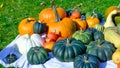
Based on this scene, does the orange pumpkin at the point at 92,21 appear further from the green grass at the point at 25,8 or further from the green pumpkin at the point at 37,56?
the green grass at the point at 25,8

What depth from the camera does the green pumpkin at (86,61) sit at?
4.93 metres

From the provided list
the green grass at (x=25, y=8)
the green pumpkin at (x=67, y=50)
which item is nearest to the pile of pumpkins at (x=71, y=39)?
the green pumpkin at (x=67, y=50)

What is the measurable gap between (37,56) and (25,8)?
3.74 meters

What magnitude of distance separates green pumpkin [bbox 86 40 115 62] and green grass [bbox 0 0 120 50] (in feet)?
8.85

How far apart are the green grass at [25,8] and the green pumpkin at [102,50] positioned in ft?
8.85

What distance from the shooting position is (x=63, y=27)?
604 centimetres

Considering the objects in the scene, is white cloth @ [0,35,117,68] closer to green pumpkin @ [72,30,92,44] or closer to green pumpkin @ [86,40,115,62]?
green pumpkin @ [86,40,115,62]

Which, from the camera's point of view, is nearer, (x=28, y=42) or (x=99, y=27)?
(x=28, y=42)

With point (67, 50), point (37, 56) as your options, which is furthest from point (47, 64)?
point (67, 50)

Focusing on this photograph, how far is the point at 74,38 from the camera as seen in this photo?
575 cm

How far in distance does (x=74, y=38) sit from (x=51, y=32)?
47 centimetres

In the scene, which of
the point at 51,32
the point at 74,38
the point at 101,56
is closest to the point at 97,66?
the point at 101,56

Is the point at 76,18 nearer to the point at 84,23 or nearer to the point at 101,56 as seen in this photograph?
the point at 84,23

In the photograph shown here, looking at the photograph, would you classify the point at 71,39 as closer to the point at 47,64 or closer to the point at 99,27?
the point at 47,64
